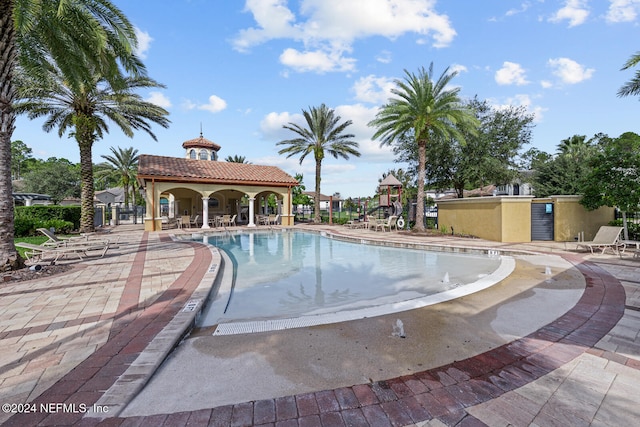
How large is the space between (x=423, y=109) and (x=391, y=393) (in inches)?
614

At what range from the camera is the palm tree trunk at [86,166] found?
15.8 meters

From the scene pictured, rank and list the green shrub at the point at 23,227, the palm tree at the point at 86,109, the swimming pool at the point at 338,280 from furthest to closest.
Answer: the palm tree at the point at 86,109, the green shrub at the point at 23,227, the swimming pool at the point at 338,280

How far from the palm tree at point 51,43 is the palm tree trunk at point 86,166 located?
4902 mm

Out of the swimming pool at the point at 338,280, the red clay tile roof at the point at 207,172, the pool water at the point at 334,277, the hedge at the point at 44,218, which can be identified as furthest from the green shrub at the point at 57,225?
the swimming pool at the point at 338,280

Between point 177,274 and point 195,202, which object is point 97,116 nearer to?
point 195,202

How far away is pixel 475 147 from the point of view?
19984mm

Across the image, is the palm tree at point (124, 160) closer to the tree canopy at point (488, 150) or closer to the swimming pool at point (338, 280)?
the swimming pool at point (338, 280)

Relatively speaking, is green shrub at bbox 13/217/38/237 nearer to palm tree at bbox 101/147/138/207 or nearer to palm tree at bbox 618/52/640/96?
palm tree at bbox 101/147/138/207

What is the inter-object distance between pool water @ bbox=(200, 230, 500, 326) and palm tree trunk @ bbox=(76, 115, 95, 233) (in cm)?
1002

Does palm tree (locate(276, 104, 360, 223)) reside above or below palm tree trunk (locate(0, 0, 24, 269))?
above

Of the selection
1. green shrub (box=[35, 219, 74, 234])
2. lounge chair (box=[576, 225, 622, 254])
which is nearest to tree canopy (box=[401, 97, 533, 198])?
lounge chair (box=[576, 225, 622, 254])

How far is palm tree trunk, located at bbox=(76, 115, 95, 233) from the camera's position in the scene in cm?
1580

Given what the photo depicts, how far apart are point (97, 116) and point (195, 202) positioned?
1112cm

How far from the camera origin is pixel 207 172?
866 inches
